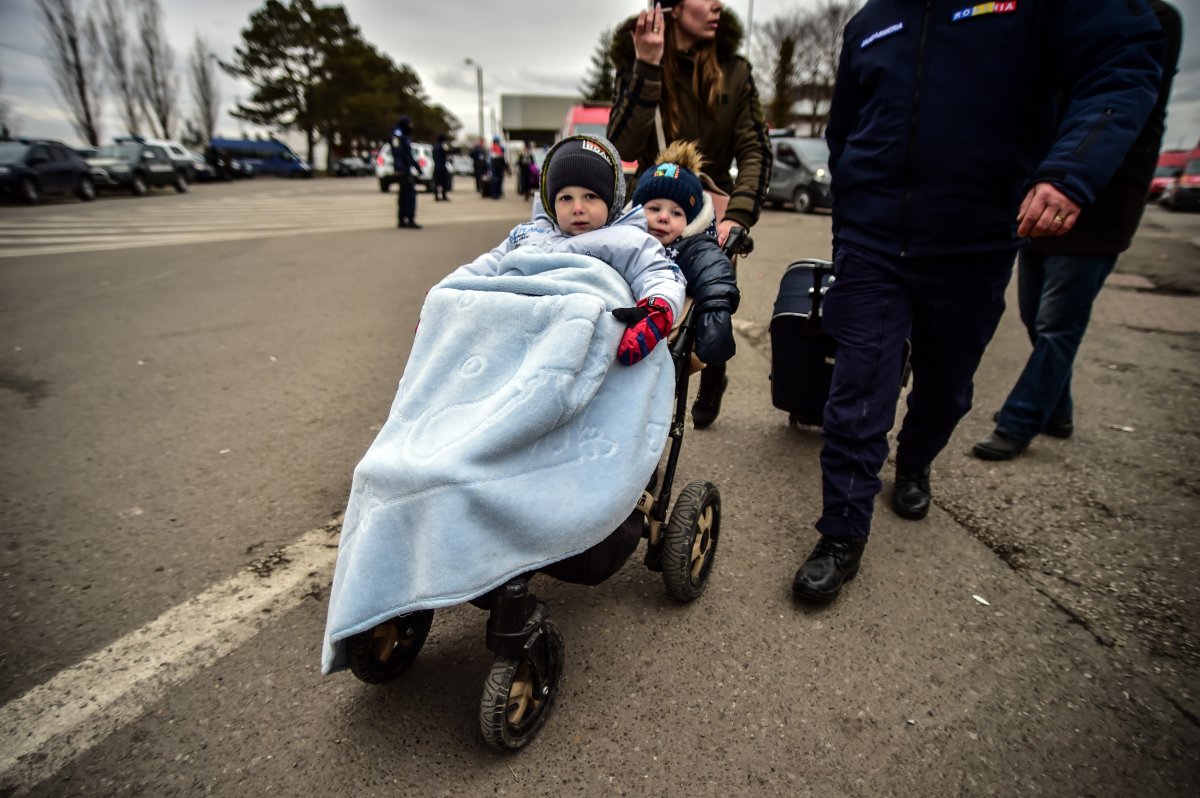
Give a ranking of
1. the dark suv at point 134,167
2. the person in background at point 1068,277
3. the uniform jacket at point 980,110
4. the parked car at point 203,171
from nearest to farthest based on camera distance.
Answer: the uniform jacket at point 980,110, the person in background at point 1068,277, the dark suv at point 134,167, the parked car at point 203,171

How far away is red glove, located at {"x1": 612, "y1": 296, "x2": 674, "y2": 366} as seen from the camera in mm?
1772

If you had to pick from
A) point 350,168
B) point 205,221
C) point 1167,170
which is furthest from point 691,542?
point 350,168

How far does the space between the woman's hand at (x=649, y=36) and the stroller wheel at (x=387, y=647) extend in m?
2.40

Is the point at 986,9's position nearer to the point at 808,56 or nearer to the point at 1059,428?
the point at 1059,428

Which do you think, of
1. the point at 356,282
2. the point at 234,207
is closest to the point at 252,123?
the point at 234,207

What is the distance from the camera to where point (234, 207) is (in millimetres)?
17438

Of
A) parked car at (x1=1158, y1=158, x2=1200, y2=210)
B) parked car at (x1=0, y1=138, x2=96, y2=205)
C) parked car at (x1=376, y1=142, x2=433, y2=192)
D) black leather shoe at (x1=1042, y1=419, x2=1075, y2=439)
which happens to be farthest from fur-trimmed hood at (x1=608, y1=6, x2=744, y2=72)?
parked car at (x1=1158, y1=158, x2=1200, y2=210)

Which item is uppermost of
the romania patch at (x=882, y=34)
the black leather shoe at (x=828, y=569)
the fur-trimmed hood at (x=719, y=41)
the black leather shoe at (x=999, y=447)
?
the fur-trimmed hood at (x=719, y=41)

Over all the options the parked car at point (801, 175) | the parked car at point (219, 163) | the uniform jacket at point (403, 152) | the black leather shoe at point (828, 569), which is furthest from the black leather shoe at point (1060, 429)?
the parked car at point (219, 163)

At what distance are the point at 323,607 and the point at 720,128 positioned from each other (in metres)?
2.77

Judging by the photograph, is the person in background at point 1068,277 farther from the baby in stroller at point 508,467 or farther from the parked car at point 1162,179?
the parked car at point 1162,179

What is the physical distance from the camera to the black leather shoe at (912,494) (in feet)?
9.45

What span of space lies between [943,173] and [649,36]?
1326 mm

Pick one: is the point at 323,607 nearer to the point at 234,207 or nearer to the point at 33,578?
the point at 33,578
